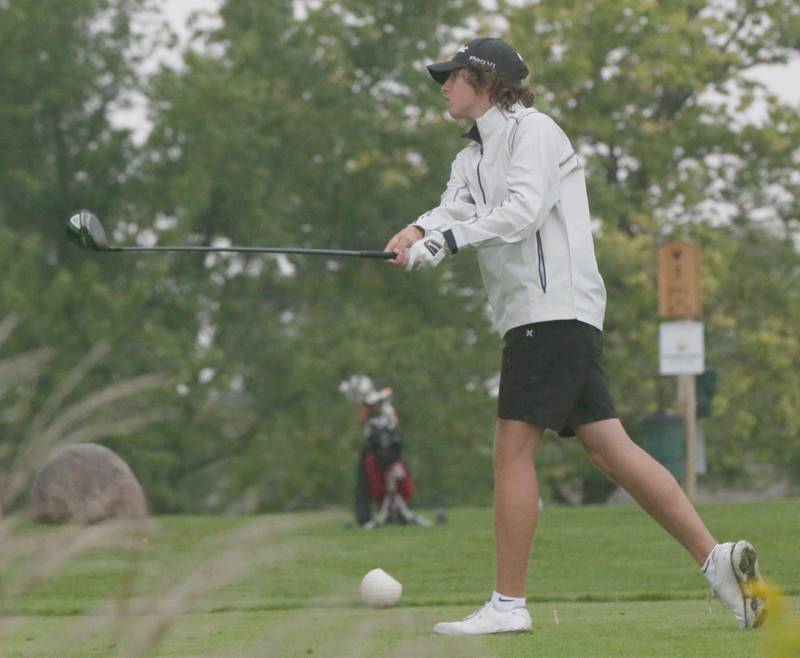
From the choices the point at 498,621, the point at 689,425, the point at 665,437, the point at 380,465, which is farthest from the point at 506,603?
the point at 665,437

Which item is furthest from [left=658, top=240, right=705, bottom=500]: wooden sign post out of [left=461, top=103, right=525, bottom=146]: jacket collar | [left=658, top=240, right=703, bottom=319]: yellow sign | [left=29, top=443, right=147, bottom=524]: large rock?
[left=461, top=103, right=525, bottom=146]: jacket collar

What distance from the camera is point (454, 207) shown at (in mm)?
5797

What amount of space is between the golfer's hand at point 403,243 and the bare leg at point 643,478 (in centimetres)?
73

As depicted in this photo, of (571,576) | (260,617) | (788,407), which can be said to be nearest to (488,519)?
(571,576)

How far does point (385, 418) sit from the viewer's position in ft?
53.7

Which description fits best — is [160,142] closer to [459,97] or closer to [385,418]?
[385,418]

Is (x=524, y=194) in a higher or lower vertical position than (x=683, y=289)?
lower

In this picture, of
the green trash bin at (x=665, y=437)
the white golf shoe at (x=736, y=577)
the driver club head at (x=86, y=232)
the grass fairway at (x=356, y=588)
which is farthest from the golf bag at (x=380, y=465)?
the white golf shoe at (x=736, y=577)

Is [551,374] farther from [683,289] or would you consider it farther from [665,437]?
[665,437]

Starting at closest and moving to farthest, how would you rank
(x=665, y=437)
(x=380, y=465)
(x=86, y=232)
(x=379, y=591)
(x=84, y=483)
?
(x=86, y=232)
(x=379, y=591)
(x=84, y=483)
(x=380, y=465)
(x=665, y=437)

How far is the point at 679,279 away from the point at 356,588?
11.3 meters

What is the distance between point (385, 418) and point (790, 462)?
63.6ft

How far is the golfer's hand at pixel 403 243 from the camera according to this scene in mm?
5520

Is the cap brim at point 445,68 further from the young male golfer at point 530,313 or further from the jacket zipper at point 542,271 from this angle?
the jacket zipper at point 542,271
